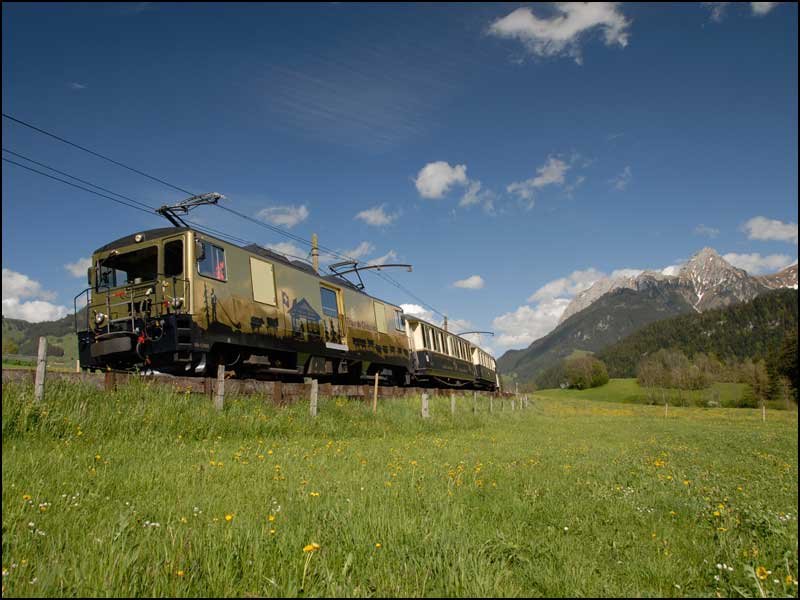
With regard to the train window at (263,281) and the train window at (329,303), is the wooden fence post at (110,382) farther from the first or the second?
the train window at (329,303)

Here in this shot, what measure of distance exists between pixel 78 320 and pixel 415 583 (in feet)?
44.8

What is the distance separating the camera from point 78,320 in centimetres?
1353

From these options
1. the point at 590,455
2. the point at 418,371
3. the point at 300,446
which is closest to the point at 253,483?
the point at 300,446

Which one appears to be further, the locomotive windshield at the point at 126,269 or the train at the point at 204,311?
the locomotive windshield at the point at 126,269

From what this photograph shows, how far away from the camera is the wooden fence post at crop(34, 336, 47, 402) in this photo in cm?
815

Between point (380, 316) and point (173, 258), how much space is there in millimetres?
10456

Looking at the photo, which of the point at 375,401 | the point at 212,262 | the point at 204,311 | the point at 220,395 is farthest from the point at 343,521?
the point at 375,401

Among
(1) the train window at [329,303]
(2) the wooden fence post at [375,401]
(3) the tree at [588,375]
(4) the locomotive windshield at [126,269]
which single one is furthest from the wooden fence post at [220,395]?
(3) the tree at [588,375]

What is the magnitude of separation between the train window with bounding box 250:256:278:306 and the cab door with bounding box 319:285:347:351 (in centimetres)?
257

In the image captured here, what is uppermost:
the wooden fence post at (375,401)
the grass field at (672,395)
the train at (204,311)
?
the train at (204,311)

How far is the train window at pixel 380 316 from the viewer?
70.4ft

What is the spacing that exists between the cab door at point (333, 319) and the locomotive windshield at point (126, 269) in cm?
553

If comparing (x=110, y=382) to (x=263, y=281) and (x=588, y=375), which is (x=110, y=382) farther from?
(x=588, y=375)

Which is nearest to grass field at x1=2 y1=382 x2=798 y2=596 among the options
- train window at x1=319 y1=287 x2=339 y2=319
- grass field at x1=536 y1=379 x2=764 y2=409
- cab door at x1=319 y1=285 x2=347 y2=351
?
cab door at x1=319 y1=285 x2=347 y2=351
